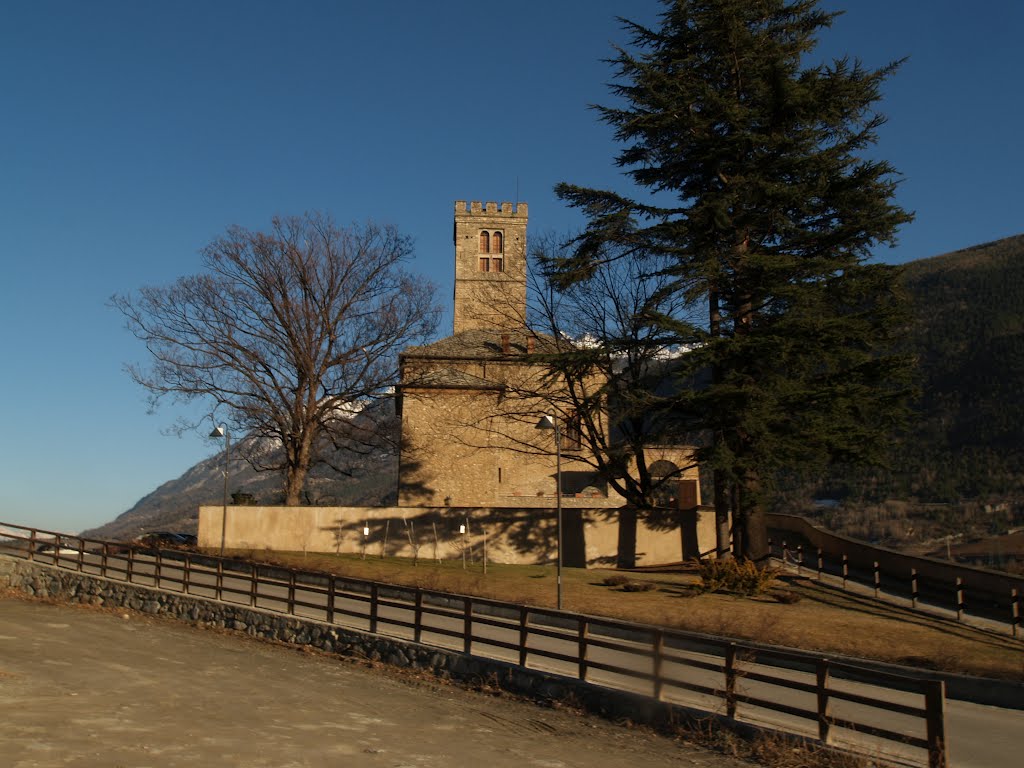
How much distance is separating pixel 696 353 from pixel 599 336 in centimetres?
719

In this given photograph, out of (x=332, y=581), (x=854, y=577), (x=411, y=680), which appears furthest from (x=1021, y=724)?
(x=854, y=577)

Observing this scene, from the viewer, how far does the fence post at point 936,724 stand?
9203 millimetres

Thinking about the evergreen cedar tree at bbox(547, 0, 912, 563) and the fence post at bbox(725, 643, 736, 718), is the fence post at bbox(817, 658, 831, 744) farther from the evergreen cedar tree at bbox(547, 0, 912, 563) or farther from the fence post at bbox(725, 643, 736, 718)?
the evergreen cedar tree at bbox(547, 0, 912, 563)

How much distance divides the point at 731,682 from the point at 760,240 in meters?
20.6

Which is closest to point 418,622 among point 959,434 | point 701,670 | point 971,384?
point 701,670

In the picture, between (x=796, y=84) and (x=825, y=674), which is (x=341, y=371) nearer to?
(x=796, y=84)

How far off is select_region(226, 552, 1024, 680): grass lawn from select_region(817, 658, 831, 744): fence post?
306 inches

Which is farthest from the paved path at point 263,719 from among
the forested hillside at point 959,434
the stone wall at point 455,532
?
the forested hillside at point 959,434

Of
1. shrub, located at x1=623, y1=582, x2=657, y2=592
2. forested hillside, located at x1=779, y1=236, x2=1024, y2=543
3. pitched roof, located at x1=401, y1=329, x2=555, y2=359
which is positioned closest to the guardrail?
shrub, located at x1=623, y1=582, x2=657, y2=592

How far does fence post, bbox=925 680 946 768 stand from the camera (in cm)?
920

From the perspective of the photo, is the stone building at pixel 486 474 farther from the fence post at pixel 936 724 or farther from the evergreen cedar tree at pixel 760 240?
the fence post at pixel 936 724

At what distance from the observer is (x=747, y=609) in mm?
22797

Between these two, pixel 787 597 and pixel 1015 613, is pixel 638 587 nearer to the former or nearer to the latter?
pixel 787 597

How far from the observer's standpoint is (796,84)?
27484mm
